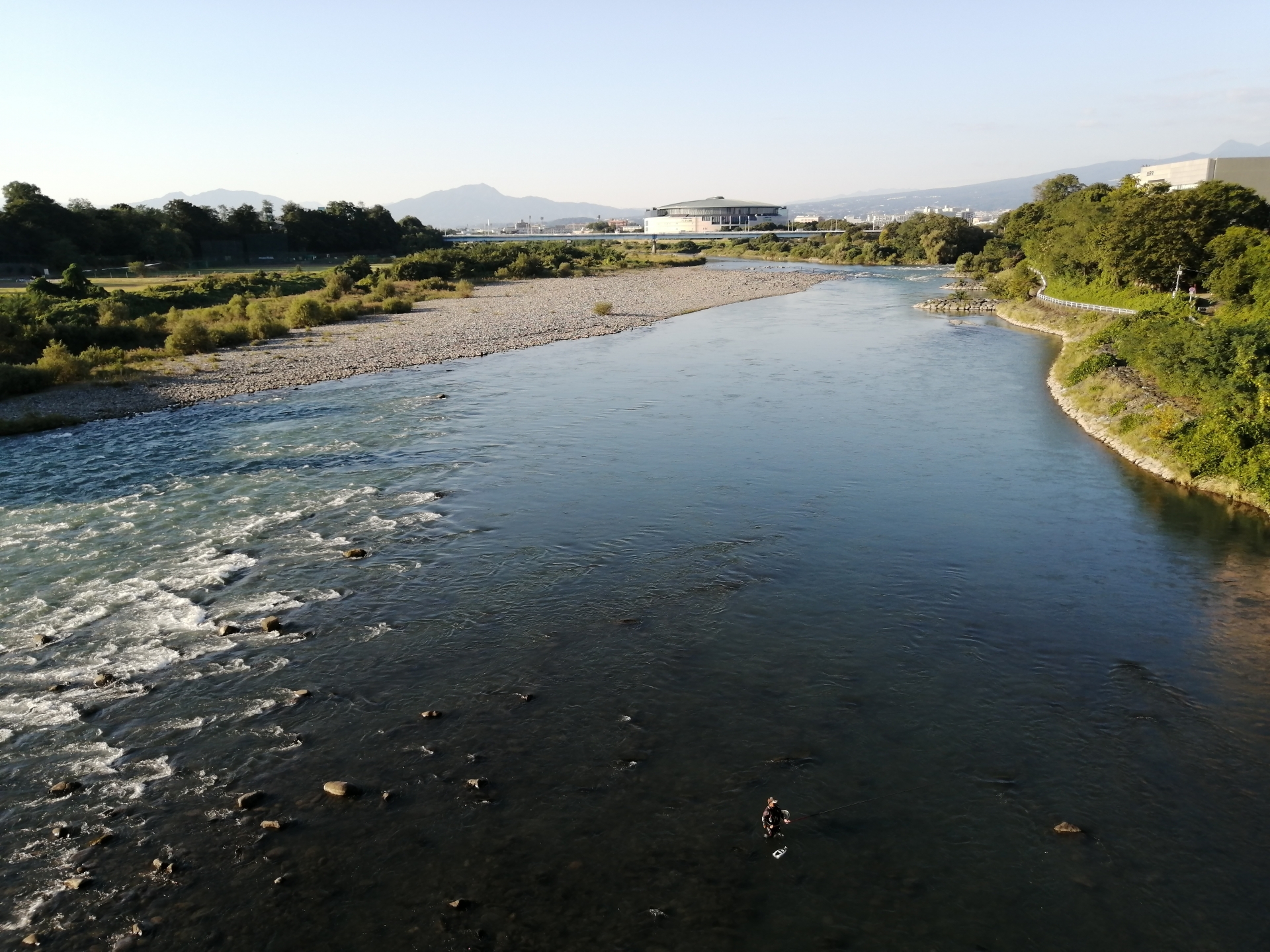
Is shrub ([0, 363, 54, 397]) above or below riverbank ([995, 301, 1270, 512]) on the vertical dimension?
above

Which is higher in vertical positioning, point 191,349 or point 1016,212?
point 1016,212

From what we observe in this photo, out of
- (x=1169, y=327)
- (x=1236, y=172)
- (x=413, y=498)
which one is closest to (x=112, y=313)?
(x=413, y=498)

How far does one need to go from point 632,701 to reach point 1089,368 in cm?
2935

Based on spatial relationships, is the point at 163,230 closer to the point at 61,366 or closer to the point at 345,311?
the point at 345,311

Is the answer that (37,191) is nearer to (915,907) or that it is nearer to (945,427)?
(945,427)

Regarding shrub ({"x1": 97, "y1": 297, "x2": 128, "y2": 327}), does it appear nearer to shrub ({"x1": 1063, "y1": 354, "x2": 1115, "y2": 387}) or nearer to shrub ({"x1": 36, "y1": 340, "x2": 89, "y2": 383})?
shrub ({"x1": 36, "y1": 340, "x2": 89, "y2": 383})

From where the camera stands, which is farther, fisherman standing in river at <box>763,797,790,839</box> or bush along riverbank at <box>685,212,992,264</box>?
bush along riverbank at <box>685,212,992,264</box>

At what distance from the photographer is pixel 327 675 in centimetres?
1345

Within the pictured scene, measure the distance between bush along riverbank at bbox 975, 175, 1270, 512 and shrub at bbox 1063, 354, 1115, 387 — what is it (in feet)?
0.24

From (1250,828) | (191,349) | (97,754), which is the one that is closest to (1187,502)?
(1250,828)

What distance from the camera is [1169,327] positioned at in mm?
30047

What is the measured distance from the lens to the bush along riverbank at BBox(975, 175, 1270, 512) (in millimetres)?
22734

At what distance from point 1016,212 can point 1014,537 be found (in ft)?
303

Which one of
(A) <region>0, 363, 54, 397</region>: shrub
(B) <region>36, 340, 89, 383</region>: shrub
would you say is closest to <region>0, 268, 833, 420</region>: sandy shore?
(A) <region>0, 363, 54, 397</region>: shrub
